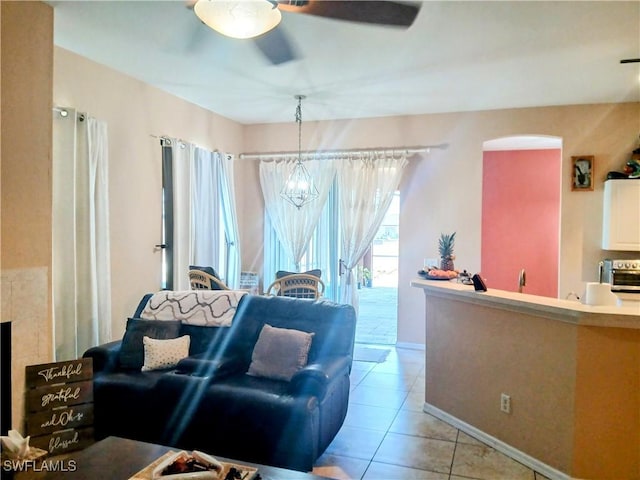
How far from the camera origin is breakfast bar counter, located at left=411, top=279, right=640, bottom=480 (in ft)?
8.66

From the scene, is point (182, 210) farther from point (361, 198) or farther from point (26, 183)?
point (361, 198)

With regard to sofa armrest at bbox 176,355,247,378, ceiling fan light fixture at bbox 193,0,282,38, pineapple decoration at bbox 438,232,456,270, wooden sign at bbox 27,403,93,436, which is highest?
ceiling fan light fixture at bbox 193,0,282,38

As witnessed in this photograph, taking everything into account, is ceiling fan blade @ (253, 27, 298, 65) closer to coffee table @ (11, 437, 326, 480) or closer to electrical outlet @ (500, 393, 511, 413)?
coffee table @ (11, 437, 326, 480)

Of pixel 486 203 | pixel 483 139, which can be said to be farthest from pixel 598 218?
pixel 486 203

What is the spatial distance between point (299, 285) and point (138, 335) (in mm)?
1768

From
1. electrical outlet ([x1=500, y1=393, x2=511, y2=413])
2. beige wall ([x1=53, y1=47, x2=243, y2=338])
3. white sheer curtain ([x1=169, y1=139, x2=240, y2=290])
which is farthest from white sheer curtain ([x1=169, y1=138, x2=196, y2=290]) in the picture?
electrical outlet ([x1=500, y1=393, x2=511, y2=413])

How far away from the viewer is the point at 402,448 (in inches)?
125

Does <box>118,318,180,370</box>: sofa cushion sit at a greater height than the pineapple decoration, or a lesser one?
lesser

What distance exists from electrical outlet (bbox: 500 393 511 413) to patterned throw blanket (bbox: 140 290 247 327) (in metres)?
2.16

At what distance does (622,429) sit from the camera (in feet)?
8.71

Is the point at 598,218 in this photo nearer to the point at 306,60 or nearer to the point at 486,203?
the point at 486,203

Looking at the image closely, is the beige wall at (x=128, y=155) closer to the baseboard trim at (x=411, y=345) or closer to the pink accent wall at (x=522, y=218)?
the baseboard trim at (x=411, y=345)

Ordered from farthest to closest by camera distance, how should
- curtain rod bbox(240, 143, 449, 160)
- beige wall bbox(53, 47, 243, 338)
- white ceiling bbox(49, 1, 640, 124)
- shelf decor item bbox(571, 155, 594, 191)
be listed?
curtain rod bbox(240, 143, 449, 160), shelf decor item bbox(571, 155, 594, 191), beige wall bbox(53, 47, 243, 338), white ceiling bbox(49, 1, 640, 124)

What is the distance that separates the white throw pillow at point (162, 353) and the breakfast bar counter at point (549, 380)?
218 cm
